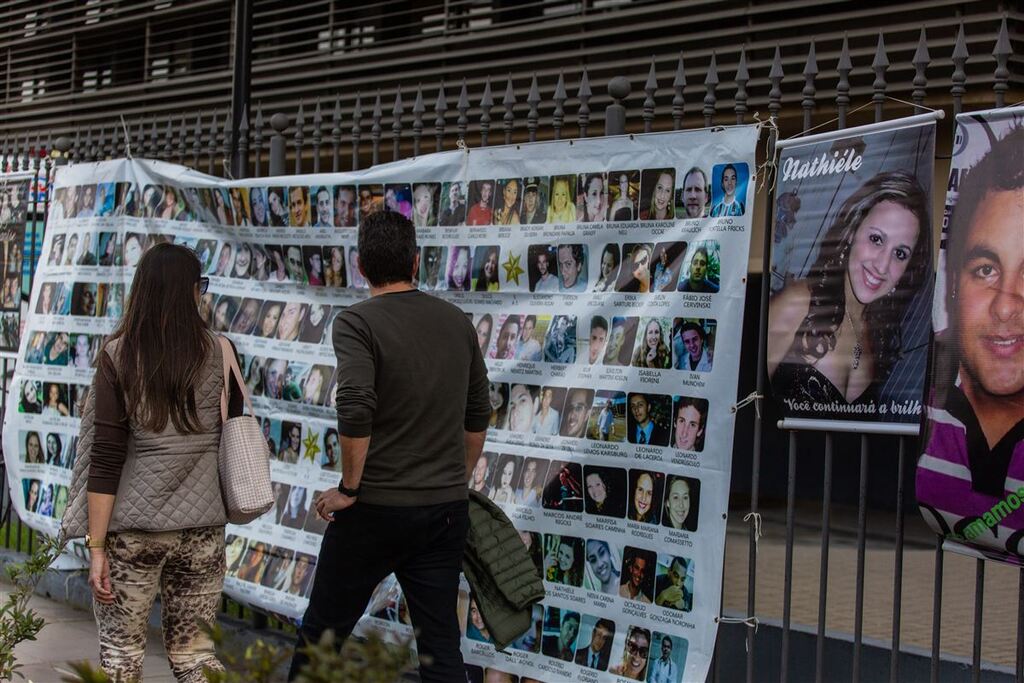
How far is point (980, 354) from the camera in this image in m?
3.75

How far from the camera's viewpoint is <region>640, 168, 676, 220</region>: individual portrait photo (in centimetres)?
464

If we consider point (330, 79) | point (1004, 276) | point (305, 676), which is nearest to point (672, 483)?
point (1004, 276)

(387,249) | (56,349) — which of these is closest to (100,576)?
(387,249)

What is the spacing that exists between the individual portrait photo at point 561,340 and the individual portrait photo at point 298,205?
164cm

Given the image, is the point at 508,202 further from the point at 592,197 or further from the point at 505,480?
the point at 505,480

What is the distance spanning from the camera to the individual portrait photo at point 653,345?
4.60m

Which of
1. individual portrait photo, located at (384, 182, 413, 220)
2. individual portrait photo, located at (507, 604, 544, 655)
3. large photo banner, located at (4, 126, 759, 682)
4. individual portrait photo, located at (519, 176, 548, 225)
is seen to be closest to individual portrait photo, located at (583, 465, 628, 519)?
large photo banner, located at (4, 126, 759, 682)

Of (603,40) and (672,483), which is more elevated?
(603,40)

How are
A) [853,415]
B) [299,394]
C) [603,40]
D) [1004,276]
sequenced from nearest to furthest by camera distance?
[1004,276] < [853,415] < [299,394] < [603,40]

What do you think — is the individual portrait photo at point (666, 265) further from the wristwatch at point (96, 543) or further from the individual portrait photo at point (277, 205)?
the individual portrait photo at point (277, 205)

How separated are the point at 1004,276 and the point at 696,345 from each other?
3.69 feet

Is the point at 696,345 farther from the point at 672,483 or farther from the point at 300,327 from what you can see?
the point at 300,327

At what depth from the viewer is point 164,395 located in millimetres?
4234

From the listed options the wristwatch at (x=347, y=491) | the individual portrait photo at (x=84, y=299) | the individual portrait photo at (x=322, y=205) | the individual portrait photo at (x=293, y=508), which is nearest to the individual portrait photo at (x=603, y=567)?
the wristwatch at (x=347, y=491)
